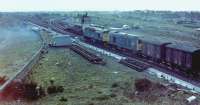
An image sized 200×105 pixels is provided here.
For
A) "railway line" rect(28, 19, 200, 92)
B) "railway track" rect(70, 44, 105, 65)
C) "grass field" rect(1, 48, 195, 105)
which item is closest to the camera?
"grass field" rect(1, 48, 195, 105)

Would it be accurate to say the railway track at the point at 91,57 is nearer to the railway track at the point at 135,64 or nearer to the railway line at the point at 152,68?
the railway track at the point at 135,64

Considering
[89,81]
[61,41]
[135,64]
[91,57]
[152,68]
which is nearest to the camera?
[89,81]

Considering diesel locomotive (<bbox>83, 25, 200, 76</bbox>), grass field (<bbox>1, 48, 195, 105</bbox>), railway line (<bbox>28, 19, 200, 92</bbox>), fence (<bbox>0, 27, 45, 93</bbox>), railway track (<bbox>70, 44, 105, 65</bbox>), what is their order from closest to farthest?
1. grass field (<bbox>1, 48, 195, 105</bbox>)
2. fence (<bbox>0, 27, 45, 93</bbox>)
3. railway line (<bbox>28, 19, 200, 92</bbox>)
4. diesel locomotive (<bbox>83, 25, 200, 76</bbox>)
5. railway track (<bbox>70, 44, 105, 65</bbox>)

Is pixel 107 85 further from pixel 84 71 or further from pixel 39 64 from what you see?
pixel 39 64

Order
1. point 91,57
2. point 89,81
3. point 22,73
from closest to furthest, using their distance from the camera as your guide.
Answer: point 89,81
point 22,73
point 91,57

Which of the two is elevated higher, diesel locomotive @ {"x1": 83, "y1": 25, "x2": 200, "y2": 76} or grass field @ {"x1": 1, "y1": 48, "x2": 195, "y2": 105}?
diesel locomotive @ {"x1": 83, "y1": 25, "x2": 200, "y2": 76}

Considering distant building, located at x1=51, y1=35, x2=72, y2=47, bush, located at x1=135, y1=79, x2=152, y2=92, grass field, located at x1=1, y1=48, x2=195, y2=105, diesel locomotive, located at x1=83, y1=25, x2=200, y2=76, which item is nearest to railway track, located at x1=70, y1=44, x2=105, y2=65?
grass field, located at x1=1, y1=48, x2=195, y2=105

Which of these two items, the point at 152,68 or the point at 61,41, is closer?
the point at 152,68

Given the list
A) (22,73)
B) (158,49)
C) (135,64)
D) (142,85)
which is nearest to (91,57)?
(135,64)

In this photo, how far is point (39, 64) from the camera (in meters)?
48.2

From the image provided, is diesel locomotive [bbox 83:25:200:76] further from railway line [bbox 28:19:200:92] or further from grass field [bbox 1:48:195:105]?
grass field [bbox 1:48:195:105]

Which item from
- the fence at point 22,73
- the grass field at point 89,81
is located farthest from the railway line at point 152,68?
the fence at point 22,73

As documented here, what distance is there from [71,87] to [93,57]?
711 inches

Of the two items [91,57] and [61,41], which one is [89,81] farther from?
[61,41]
